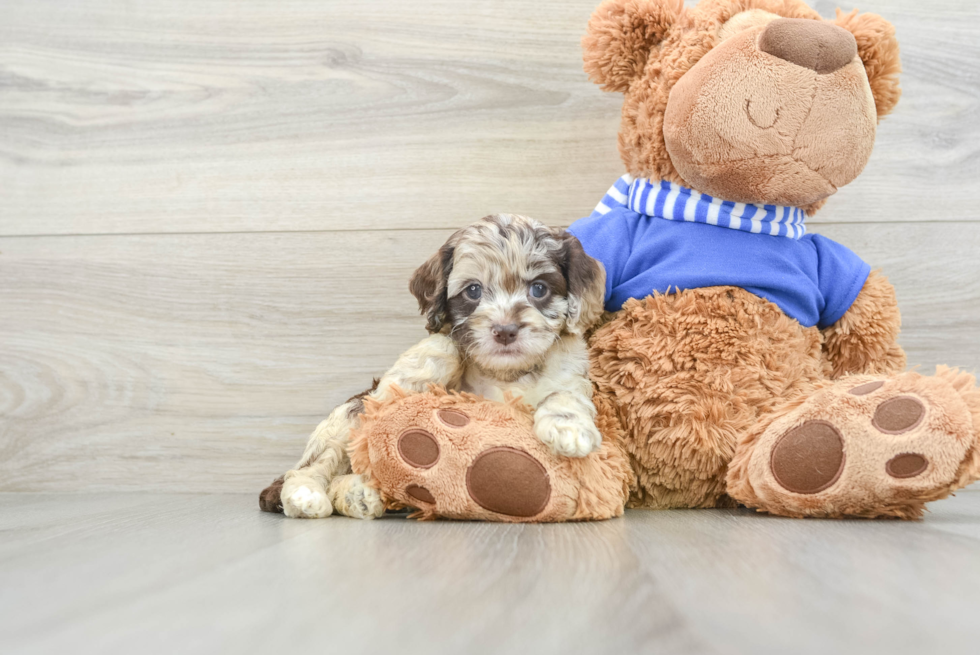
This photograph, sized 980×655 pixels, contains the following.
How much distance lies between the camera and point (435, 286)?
4.68 feet

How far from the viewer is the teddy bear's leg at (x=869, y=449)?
1.12 metres

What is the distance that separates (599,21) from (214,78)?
1037mm

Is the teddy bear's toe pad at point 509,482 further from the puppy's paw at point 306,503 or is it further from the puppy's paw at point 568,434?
the puppy's paw at point 306,503

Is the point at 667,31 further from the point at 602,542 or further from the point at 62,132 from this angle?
the point at 62,132

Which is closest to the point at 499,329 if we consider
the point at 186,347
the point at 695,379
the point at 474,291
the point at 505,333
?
the point at 505,333

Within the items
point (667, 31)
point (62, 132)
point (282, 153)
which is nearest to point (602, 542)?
point (667, 31)

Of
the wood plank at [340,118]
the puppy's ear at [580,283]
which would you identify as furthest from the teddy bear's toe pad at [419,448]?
the wood plank at [340,118]

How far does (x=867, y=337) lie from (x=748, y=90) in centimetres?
57

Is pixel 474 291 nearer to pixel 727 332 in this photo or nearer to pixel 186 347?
pixel 727 332

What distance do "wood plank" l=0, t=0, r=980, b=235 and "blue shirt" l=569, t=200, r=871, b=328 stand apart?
39 centimetres

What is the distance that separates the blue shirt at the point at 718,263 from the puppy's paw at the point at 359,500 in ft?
1.96

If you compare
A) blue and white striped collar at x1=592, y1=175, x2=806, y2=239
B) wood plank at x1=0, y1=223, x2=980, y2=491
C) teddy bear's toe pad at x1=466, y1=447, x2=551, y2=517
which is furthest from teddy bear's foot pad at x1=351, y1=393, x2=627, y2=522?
wood plank at x1=0, y1=223, x2=980, y2=491

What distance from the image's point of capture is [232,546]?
1098 mm

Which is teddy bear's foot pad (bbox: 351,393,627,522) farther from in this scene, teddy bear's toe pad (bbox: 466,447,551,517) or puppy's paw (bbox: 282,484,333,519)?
puppy's paw (bbox: 282,484,333,519)
